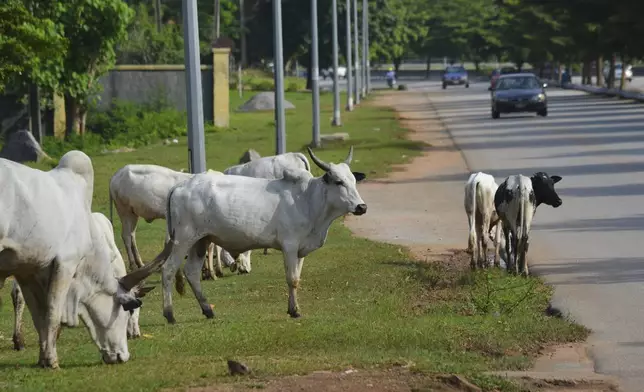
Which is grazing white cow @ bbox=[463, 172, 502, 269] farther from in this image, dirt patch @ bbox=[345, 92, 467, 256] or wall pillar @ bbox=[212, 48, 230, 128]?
wall pillar @ bbox=[212, 48, 230, 128]

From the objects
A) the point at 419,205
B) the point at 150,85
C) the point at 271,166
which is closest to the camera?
the point at 271,166

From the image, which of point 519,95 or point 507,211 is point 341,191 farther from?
point 519,95

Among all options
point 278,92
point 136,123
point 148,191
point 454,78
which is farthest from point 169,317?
point 454,78

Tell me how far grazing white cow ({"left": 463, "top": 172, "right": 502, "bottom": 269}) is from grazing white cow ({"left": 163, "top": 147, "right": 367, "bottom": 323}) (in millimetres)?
3292

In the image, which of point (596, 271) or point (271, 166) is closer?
point (596, 271)

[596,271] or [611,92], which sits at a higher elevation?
[596,271]

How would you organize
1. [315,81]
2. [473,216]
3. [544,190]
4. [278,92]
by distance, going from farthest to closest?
1. [315,81]
2. [278,92]
3. [473,216]
4. [544,190]

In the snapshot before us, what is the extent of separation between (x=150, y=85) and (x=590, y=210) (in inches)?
974

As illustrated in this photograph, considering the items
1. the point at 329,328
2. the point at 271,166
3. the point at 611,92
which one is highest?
the point at 271,166

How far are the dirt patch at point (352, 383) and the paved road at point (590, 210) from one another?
1428mm

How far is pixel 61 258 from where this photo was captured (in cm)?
995

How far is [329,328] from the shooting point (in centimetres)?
1173

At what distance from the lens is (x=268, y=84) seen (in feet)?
266

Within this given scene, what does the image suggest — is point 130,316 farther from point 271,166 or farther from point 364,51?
point 364,51
